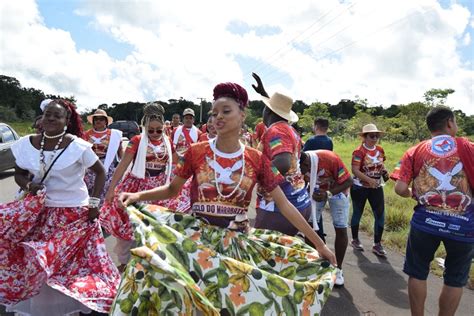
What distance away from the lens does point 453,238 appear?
10.6ft

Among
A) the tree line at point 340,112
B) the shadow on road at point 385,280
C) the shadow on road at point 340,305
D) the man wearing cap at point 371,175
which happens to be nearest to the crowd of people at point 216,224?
the shadow on road at point 340,305

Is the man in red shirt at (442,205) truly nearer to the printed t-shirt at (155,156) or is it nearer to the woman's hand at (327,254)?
the woman's hand at (327,254)

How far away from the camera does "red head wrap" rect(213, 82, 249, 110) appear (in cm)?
262

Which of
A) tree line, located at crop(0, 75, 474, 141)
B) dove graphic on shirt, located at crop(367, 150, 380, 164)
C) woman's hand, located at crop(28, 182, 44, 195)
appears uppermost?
tree line, located at crop(0, 75, 474, 141)

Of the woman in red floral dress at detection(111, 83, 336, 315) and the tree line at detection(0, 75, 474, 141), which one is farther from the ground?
the tree line at detection(0, 75, 474, 141)

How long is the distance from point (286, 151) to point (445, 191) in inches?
53.6

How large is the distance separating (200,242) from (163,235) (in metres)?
0.26

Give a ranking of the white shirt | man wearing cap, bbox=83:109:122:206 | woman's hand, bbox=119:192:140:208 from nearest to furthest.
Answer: woman's hand, bbox=119:192:140:208
the white shirt
man wearing cap, bbox=83:109:122:206

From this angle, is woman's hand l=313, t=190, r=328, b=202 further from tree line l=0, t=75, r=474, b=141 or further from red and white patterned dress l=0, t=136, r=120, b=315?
tree line l=0, t=75, r=474, b=141

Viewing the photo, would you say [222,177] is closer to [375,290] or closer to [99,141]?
[375,290]

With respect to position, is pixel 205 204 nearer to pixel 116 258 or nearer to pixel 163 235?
pixel 163 235

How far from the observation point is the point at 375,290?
4531 millimetres

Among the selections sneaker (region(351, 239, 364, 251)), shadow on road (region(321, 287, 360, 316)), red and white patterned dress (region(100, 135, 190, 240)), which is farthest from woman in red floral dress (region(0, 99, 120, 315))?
sneaker (region(351, 239, 364, 251))

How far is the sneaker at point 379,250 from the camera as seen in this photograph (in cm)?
579
